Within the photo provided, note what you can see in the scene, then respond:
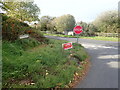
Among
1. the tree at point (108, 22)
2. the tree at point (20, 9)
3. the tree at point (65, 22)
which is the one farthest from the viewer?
the tree at point (65, 22)

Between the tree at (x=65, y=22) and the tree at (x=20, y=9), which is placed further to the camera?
the tree at (x=65, y=22)

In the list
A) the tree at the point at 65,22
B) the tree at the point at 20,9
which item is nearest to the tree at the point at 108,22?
the tree at the point at 65,22

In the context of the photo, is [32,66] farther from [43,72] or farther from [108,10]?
[108,10]

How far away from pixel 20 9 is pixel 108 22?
2414 cm

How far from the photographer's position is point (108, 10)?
25.8 meters

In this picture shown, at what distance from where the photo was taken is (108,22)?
26.1m

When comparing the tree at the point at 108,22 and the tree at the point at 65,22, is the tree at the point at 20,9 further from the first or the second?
the tree at the point at 108,22

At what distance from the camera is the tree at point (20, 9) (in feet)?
34.9

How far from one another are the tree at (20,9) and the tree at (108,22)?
19.4m

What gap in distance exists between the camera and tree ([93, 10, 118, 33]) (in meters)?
24.4

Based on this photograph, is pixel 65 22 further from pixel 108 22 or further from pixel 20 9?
pixel 20 9

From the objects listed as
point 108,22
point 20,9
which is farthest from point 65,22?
point 20,9

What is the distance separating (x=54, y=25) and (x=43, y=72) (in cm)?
2939

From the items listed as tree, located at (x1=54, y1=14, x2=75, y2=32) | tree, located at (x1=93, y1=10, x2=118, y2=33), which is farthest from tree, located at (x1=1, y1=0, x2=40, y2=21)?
tree, located at (x1=93, y1=10, x2=118, y2=33)
